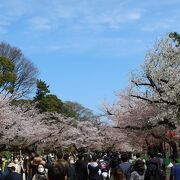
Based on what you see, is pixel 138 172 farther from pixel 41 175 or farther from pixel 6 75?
pixel 6 75

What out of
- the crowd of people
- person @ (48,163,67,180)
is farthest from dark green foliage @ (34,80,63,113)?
person @ (48,163,67,180)

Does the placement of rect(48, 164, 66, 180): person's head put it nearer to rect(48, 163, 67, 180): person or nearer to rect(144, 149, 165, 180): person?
rect(48, 163, 67, 180): person

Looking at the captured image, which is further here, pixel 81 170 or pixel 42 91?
pixel 42 91

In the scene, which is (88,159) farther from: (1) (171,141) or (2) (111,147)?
(2) (111,147)

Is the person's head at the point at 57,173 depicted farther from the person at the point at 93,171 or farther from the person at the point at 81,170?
the person at the point at 81,170

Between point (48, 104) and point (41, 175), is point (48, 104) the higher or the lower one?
the higher one

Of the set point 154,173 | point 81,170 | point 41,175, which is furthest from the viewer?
point 81,170

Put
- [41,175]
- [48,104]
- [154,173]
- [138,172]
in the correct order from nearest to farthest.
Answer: [138,172] → [41,175] → [154,173] → [48,104]

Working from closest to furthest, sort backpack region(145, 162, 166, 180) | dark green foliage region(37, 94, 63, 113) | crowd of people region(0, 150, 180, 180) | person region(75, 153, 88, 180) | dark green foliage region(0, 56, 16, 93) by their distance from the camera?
crowd of people region(0, 150, 180, 180), backpack region(145, 162, 166, 180), person region(75, 153, 88, 180), dark green foliage region(0, 56, 16, 93), dark green foliage region(37, 94, 63, 113)

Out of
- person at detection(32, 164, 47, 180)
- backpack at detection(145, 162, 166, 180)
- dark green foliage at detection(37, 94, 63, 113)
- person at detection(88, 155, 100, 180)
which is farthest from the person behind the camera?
dark green foliage at detection(37, 94, 63, 113)

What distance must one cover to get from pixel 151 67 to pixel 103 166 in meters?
10.9

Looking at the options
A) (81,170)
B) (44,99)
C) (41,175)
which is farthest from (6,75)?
(41,175)

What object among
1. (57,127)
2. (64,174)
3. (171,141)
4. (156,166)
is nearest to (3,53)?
(57,127)

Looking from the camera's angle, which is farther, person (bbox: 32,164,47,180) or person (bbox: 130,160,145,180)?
person (bbox: 32,164,47,180)
